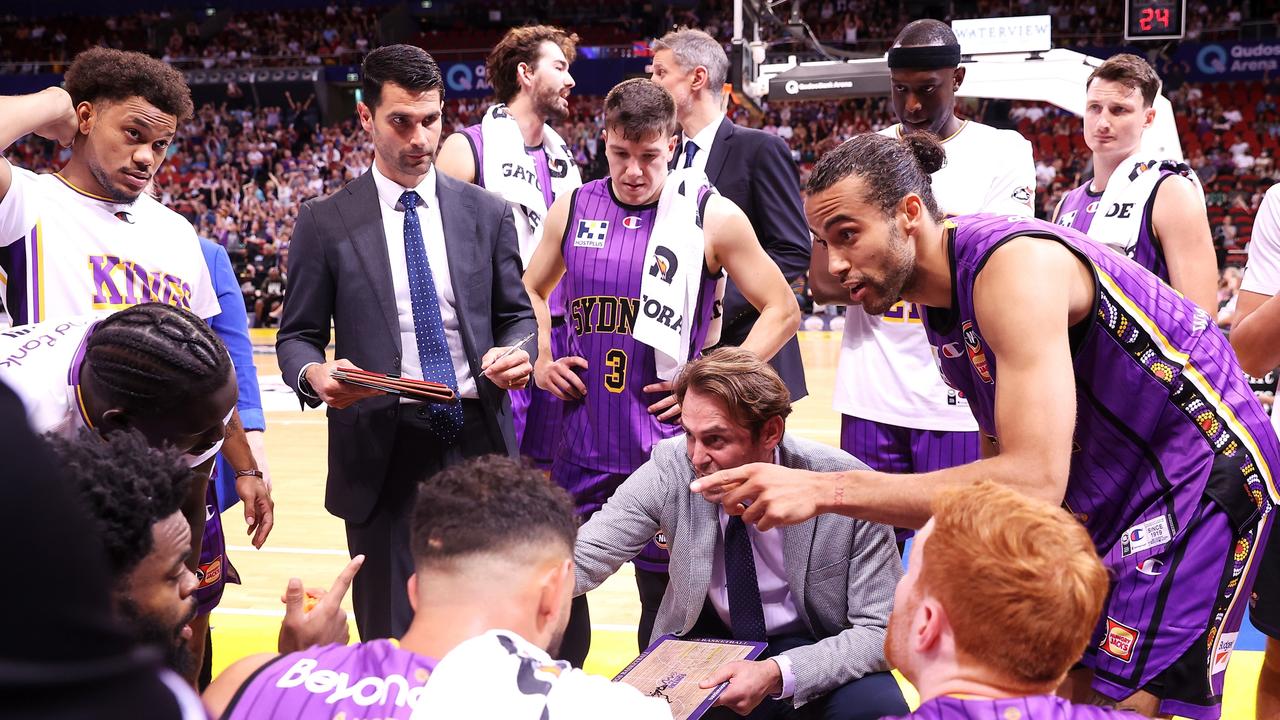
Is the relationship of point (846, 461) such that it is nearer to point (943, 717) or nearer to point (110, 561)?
point (943, 717)

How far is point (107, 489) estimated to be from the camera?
5.88ft

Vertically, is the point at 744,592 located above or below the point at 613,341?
below

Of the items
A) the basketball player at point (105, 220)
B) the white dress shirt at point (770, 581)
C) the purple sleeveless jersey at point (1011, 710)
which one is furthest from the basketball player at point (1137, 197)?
the basketball player at point (105, 220)

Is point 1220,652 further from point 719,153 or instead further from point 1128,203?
point 719,153

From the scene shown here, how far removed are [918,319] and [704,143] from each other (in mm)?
1183

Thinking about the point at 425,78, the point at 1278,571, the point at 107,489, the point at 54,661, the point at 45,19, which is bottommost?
the point at 1278,571

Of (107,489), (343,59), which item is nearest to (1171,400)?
(107,489)

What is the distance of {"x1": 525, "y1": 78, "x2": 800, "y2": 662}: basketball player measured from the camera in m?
3.78

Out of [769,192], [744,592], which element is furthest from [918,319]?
[744,592]

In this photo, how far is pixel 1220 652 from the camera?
2.52 m

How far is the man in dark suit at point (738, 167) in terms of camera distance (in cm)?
440

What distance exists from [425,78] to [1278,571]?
9.98ft

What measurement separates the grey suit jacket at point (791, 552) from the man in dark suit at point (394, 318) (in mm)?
675

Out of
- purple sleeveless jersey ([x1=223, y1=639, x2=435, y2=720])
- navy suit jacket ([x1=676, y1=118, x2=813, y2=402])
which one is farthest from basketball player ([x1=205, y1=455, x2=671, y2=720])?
navy suit jacket ([x1=676, y1=118, x2=813, y2=402])
